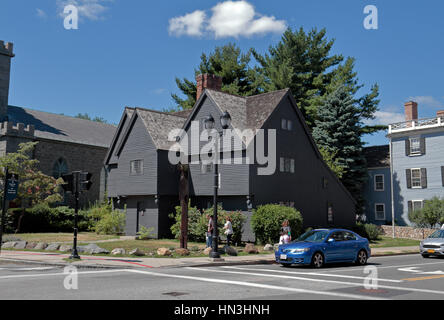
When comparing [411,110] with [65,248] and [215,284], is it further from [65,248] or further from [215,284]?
[215,284]

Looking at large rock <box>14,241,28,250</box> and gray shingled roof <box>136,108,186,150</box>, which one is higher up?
gray shingled roof <box>136,108,186,150</box>

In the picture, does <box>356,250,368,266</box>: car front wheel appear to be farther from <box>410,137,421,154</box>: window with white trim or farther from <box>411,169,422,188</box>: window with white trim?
<box>410,137,421,154</box>: window with white trim

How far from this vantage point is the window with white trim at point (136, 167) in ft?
112

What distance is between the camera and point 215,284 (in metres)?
11.9

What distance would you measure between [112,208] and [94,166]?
12.1 metres

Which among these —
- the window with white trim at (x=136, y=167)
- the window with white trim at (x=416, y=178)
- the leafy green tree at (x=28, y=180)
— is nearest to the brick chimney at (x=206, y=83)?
the window with white trim at (x=136, y=167)

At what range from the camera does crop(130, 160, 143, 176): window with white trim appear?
112 feet

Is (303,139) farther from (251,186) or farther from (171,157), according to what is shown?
(171,157)

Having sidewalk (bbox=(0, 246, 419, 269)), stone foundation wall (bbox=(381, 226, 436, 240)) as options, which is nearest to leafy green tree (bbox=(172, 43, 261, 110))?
stone foundation wall (bbox=(381, 226, 436, 240))

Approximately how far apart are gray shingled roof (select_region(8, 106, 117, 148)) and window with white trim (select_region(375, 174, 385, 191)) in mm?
29487

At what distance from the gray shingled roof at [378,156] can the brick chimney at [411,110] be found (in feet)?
13.4

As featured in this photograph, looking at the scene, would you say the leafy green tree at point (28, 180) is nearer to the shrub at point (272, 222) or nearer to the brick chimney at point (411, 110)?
the shrub at point (272, 222)

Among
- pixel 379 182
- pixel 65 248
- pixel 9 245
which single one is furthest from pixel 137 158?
pixel 379 182
